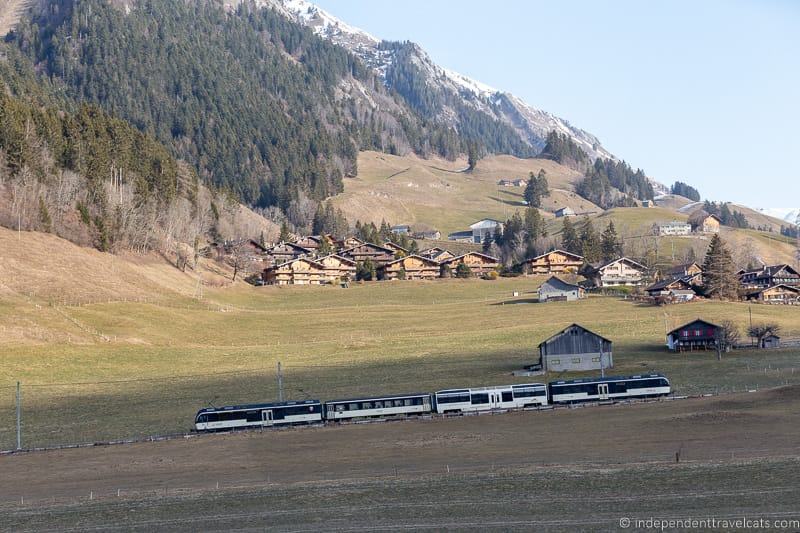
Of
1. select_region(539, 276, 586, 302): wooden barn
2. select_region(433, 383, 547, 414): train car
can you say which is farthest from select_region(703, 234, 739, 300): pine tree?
select_region(433, 383, 547, 414): train car

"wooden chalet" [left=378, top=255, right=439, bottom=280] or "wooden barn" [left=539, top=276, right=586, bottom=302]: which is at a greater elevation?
Answer: "wooden chalet" [left=378, top=255, right=439, bottom=280]

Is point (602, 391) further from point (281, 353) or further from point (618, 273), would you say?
point (618, 273)

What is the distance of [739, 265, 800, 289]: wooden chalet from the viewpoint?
501ft

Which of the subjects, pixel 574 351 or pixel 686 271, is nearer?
pixel 574 351

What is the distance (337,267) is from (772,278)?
3128 inches

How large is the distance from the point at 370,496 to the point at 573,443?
15.4 metres

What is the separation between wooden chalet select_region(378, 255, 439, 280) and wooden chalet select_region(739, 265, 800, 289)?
2258 inches

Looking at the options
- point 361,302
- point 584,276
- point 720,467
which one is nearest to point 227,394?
point 720,467

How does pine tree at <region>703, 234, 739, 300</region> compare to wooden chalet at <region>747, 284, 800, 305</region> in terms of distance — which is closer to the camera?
pine tree at <region>703, 234, 739, 300</region>

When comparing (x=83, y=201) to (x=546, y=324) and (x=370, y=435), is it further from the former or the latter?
(x=370, y=435)

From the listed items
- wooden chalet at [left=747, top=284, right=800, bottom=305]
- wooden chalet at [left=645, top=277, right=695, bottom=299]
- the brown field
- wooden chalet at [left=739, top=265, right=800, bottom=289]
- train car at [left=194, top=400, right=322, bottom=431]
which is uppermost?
wooden chalet at [left=739, top=265, right=800, bottom=289]

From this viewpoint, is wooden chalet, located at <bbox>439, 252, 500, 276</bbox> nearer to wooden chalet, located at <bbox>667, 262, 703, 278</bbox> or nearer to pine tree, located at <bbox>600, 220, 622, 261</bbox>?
pine tree, located at <bbox>600, 220, 622, 261</bbox>

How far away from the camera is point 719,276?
435 feet

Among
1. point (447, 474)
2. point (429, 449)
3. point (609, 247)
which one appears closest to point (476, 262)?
point (609, 247)
